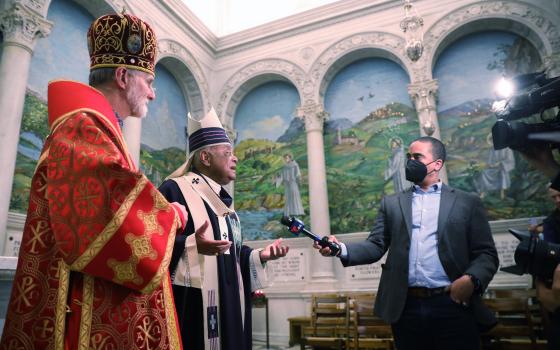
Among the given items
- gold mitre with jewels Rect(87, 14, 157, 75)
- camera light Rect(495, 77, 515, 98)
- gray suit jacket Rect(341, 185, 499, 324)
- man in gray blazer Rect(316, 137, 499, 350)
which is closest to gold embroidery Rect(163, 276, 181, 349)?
gold mitre with jewels Rect(87, 14, 157, 75)

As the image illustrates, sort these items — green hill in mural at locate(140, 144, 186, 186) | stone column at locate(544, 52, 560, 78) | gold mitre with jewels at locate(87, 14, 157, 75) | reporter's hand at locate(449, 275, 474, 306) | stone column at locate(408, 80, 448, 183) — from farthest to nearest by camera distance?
green hill in mural at locate(140, 144, 186, 186)
stone column at locate(408, 80, 448, 183)
stone column at locate(544, 52, 560, 78)
reporter's hand at locate(449, 275, 474, 306)
gold mitre with jewels at locate(87, 14, 157, 75)

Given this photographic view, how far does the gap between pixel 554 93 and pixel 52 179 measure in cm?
231

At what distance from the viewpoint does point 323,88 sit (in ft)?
30.1

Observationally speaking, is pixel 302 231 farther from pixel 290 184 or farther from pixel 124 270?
pixel 290 184

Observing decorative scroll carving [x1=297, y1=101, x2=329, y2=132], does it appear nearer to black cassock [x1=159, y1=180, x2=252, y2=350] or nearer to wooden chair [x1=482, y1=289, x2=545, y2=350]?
wooden chair [x1=482, y1=289, x2=545, y2=350]

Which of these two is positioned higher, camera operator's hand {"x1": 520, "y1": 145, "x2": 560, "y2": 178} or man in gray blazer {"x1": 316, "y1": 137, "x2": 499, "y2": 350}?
camera operator's hand {"x1": 520, "y1": 145, "x2": 560, "y2": 178}

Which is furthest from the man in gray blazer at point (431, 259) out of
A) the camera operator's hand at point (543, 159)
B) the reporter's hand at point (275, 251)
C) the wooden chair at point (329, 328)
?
the wooden chair at point (329, 328)

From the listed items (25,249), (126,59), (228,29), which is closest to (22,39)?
(126,59)

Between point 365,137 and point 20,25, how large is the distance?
6797 millimetres

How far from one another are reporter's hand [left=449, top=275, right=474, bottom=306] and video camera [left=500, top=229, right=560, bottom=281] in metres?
0.32

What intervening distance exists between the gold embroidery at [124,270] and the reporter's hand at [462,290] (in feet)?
6.17

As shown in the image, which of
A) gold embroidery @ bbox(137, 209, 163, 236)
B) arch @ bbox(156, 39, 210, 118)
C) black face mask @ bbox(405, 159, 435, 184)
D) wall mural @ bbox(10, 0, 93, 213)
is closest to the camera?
gold embroidery @ bbox(137, 209, 163, 236)

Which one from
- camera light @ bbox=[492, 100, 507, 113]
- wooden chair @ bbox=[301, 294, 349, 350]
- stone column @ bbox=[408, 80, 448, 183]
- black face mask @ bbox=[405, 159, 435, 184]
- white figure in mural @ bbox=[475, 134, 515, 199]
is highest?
stone column @ bbox=[408, 80, 448, 183]

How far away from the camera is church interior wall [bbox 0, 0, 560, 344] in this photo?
693 cm
